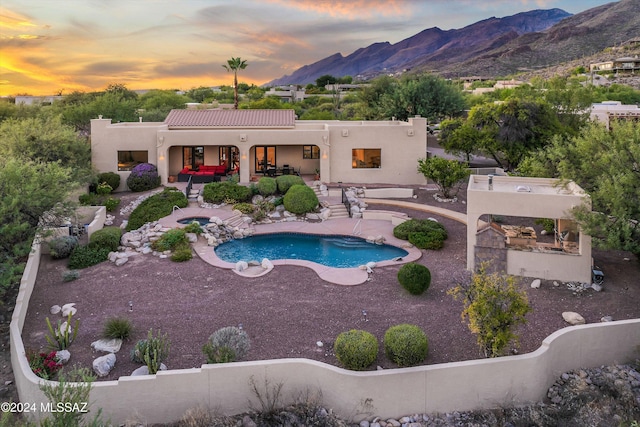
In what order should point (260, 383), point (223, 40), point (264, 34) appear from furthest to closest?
point (264, 34), point (223, 40), point (260, 383)

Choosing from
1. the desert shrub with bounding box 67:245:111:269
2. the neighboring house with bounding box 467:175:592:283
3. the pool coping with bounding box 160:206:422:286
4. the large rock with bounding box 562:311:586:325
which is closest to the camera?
the large rock with bounding box 562:311:586:325

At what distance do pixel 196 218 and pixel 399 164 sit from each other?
13.8m

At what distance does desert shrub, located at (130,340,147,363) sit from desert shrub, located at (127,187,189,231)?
11.3 metres

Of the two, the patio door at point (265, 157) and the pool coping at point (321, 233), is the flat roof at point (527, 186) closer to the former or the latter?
the pool coping at point (321, 233)

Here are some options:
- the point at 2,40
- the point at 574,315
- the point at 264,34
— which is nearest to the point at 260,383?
the point at 574,315

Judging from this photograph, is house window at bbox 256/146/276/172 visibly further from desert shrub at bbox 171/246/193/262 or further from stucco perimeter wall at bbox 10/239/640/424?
stucco perimeter wall at bbox 10/239/640/424

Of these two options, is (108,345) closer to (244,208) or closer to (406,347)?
(406,347)

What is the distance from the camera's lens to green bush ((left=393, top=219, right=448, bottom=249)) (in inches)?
732

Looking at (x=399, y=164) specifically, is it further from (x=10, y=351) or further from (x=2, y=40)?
(x=2, y=40)

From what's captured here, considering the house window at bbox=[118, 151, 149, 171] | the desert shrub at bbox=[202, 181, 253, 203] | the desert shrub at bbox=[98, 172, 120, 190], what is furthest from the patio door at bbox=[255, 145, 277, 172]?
the desert shrub at bbox=[98, 172, 120, 190]

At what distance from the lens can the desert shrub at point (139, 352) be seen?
10508 mm

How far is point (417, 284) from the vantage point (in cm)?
1381

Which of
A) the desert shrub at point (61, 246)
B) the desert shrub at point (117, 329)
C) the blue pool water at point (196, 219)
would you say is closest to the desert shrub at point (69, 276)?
the desert shrub at point (61, 246)

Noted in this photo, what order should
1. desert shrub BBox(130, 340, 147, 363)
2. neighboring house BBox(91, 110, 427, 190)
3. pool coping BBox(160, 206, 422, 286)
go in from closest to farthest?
desert shrub BBox(130, 340, 147, 363) < pool coping BBox(160, 206, 422, 286) < neighboring house BBox(91, 110, 427, 190)
